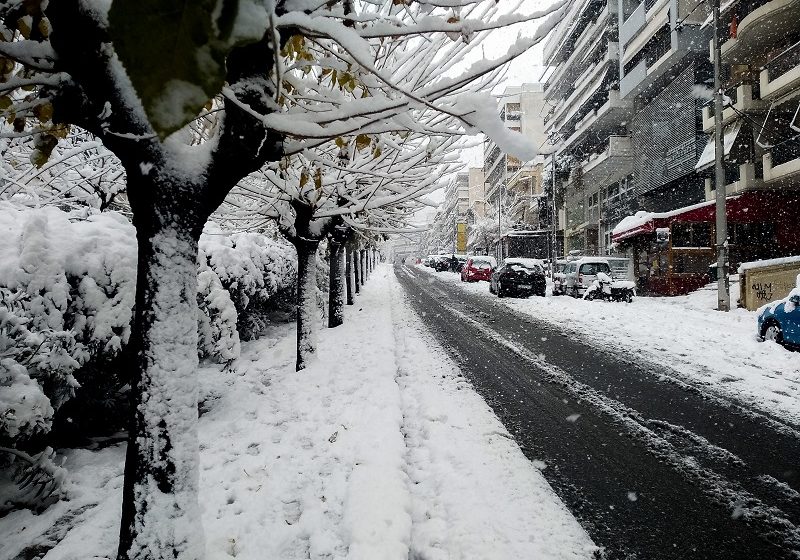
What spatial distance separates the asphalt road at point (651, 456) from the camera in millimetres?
2961

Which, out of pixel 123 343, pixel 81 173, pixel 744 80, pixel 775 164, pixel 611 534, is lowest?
pixel 611 534

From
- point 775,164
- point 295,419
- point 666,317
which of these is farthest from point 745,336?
point 775,164

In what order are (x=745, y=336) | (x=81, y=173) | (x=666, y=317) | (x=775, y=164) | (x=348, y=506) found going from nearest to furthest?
(x=348, y=506)
(x=81, y=173)
(x=745, y=336)
(x=666, y=317)
(x=775, y=164)

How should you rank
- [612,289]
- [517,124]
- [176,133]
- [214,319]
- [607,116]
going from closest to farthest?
[176,133] < [214,319] < [612,289] < [607,116] < [517,124]

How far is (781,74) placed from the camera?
17.0 meters

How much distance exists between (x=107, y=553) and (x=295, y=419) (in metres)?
2.41

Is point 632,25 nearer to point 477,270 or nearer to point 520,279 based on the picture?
point 477,270

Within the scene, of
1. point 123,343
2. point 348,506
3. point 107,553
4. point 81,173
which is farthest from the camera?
point 81,173

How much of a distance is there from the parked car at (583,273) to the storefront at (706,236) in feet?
6.89

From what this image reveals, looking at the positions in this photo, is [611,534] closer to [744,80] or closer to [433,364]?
[433,364]

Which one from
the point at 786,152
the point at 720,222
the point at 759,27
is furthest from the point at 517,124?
the point at 720,222

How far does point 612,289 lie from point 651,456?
13.8m

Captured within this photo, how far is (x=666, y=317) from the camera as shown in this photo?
11.9 meters

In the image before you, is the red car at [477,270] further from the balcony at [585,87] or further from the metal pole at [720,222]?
the metal pole at [720,222]
